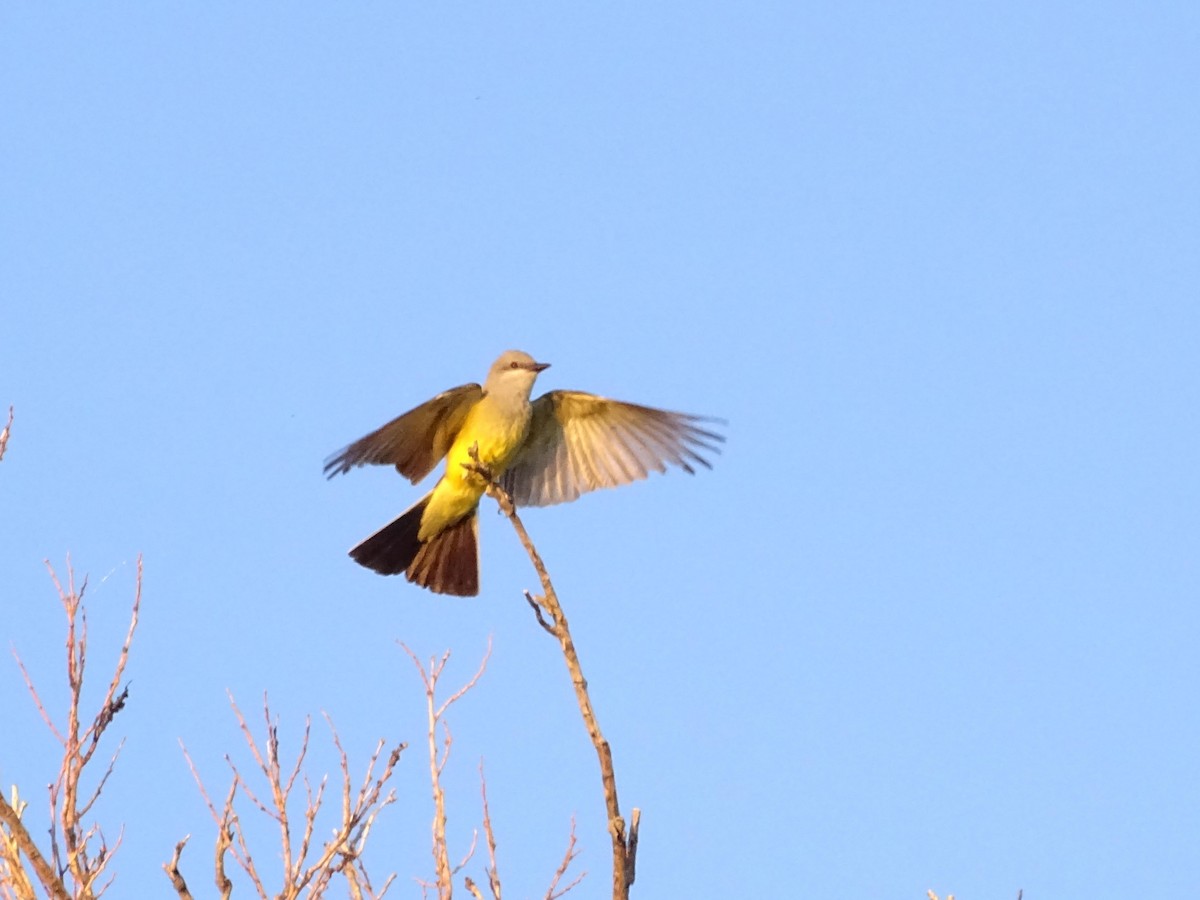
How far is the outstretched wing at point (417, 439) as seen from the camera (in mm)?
7426

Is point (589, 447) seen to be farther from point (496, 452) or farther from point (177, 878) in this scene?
point (177, 878)

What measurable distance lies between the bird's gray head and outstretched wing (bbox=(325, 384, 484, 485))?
0.40 feet

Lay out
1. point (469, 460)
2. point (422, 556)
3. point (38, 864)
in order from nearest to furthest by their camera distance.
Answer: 1. point (38, 864)
2. point (469, 460)
3. point (422, 556)

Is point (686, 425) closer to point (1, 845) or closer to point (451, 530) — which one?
point (451, 530)

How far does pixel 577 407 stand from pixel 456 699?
2.91m

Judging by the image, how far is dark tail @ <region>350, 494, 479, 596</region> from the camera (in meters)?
7.84

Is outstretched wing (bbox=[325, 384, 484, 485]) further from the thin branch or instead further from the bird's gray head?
the thin branch

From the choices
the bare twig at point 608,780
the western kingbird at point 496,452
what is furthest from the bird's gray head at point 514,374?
the bare twig at point 608,780

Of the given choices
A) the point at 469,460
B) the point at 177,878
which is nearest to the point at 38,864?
the point at 177,878

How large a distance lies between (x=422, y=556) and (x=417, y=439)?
0.60 m

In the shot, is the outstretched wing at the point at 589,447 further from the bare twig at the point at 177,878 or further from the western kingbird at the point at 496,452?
the bare twig at the point at 177,878

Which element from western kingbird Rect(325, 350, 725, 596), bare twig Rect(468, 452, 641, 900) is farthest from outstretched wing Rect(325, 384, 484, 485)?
bare twig Rect(468, 452, 641, 900)

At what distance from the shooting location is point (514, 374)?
7777 millimetres

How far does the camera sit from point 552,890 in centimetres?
488
